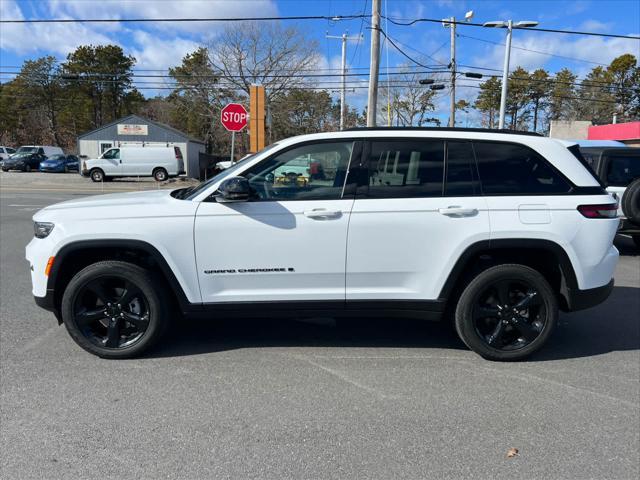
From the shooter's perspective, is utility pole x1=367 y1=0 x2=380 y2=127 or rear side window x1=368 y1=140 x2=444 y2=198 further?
utility pole x1=367 y1=0 x2=380 y2=127

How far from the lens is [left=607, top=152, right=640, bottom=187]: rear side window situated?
845 cm

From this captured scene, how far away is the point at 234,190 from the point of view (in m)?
3.51

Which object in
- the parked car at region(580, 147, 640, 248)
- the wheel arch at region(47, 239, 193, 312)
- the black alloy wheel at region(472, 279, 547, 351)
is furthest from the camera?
the parked car at region(580, 147, 640, 248)

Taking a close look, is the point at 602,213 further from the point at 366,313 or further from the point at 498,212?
the point at 366,313

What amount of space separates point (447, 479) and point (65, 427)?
7.44ft

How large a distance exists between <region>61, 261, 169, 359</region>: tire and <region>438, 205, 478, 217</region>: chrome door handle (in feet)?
7.63

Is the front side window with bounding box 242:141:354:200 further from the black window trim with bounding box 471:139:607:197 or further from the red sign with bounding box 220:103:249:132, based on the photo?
the red sign with bounding box 220:103:249:132

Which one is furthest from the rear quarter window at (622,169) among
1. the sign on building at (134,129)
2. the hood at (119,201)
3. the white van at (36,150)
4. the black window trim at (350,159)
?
the white van at (36,150)

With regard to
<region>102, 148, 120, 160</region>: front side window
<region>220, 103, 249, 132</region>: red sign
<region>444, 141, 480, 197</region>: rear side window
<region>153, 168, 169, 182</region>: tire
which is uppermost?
<region>220, 103, 249, 132</region>: red sign

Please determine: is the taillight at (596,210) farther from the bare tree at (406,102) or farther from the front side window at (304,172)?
the bare tree at (406,102)

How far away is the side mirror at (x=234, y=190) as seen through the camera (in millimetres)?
3520

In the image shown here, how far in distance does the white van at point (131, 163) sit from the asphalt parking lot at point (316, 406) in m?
25.5

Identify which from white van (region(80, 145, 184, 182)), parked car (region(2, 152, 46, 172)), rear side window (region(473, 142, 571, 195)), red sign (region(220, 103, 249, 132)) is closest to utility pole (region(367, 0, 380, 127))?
red sign (region(220, 103, 249, 132))

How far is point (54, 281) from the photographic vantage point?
3693 millimetres
